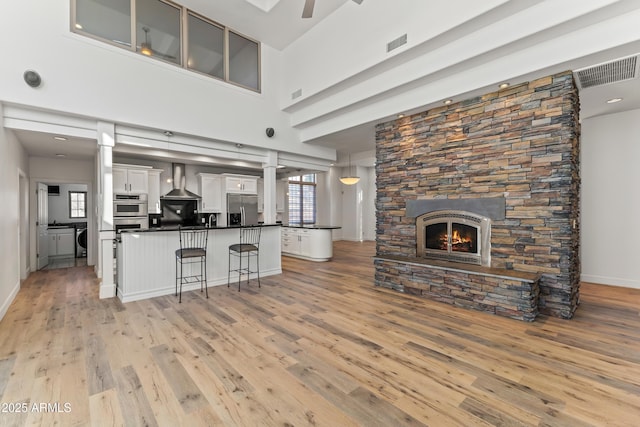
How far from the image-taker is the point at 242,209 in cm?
849

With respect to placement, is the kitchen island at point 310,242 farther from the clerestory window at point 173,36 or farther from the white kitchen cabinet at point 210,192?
the clerestory window at point 173,36

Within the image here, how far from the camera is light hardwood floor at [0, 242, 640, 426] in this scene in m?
1.87

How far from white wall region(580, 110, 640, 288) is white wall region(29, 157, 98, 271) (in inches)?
409

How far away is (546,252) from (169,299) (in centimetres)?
520

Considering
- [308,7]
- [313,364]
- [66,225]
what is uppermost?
[308,7]

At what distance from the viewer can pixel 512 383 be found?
85.7 inches

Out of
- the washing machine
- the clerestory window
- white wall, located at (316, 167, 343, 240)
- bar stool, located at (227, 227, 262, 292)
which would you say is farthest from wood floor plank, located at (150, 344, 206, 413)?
white wall, located at (316, 167, 343, 240)

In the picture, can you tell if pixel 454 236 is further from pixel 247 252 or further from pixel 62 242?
pixel 62 242

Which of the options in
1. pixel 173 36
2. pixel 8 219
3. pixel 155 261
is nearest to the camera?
pixel 8 219

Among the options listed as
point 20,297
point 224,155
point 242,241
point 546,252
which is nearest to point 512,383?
point 546,252

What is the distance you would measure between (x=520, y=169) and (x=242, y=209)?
22.4ft

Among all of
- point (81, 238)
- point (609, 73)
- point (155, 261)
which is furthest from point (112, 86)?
point (609, 73)

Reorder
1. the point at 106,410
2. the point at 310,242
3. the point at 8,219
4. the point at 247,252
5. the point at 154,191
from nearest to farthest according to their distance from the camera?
the point at 106,410 → the point at 8,219 → the point at 247,252 → the point at 154,191 → the point at 310,242

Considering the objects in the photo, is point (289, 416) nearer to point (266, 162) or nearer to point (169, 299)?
point (169, 299)
